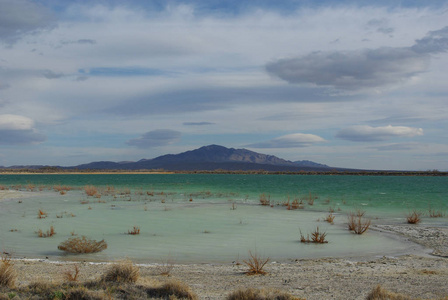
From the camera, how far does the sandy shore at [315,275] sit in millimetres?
6902

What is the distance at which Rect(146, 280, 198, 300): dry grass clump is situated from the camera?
627 cm

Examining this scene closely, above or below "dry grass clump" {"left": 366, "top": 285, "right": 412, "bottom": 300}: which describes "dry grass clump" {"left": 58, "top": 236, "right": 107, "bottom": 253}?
below

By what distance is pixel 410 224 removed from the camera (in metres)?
16.9

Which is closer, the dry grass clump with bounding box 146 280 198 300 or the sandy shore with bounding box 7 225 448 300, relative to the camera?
the dry grass clump with bounding box 146 280 198 300

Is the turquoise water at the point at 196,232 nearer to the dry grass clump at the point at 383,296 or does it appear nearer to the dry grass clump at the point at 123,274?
the dry grass clump at the point at 123,274

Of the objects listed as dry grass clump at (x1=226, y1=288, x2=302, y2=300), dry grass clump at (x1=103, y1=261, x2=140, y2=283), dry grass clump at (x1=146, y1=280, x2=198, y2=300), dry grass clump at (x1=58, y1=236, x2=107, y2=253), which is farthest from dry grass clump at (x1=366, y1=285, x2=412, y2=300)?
dry grass clump at (x1=58, y1=236, x2=107, y2=253)

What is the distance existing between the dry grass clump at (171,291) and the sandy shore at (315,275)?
31cm

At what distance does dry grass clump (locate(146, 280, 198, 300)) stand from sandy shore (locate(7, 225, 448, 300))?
12.2 inches

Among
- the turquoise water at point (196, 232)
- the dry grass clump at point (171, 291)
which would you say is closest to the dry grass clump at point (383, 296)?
the dry grass clump at point (171, 291)

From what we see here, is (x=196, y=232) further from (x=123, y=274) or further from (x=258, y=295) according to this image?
(x=258, y=295)

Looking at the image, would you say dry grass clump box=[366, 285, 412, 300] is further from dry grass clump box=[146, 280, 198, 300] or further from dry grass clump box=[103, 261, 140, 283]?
dry grass clump box=[103, 261, 140, 283]

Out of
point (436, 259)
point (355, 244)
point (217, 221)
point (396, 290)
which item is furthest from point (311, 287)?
point (217, 221)

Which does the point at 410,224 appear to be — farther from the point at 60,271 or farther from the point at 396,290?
the point at 60,271

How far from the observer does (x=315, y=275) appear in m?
8.27
